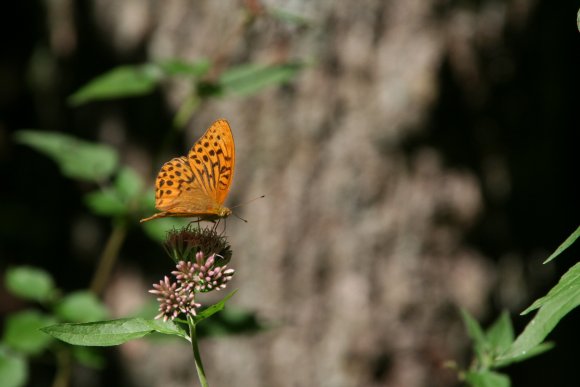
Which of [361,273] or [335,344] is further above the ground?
[361,273]

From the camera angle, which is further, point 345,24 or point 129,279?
point 129,279

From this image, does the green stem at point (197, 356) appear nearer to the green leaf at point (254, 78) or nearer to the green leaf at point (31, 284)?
the green leaf at point (31, 284)

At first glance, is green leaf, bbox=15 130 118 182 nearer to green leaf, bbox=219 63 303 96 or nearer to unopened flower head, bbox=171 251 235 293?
green leaf, bbox=219 63 303 96

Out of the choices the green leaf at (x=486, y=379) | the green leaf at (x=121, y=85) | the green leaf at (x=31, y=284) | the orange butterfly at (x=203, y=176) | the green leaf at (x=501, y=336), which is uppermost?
the green leaf at (x=121, y=85)

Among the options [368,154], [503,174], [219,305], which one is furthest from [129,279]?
[219,305]

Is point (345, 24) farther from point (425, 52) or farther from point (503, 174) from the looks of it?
point (503, 174)

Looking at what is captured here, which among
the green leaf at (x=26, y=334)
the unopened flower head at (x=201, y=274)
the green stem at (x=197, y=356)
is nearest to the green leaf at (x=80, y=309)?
the green leaf at (x=26, y=334)

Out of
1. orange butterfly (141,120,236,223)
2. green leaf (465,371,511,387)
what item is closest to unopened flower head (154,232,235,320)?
orange butterfly (141,120,236,223)
